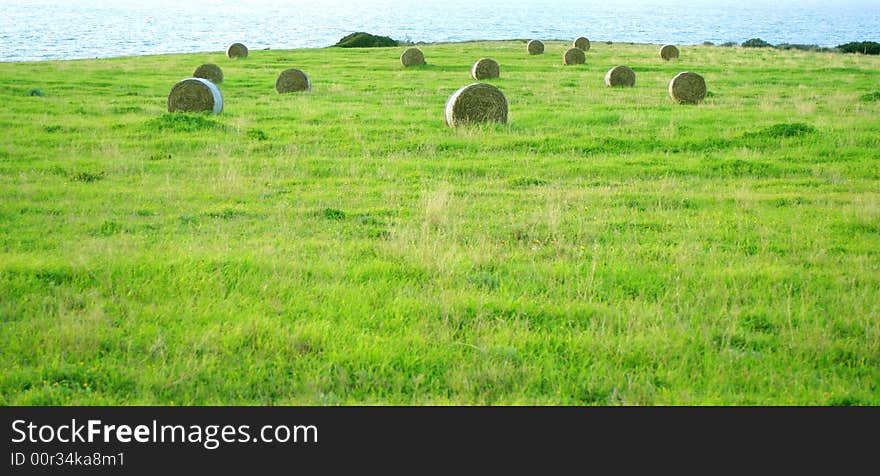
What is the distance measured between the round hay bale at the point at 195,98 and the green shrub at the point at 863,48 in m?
55.7

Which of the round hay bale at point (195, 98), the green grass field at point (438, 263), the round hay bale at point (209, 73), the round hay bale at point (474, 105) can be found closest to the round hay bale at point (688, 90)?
the green grass field at point (438, 263)

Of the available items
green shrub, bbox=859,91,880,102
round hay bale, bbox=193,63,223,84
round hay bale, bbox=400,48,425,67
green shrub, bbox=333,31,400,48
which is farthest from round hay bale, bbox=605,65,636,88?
green shrub, bbox=333,31,400,48

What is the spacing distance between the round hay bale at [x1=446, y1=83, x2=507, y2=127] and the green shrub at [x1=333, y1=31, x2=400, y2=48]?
2014 inches

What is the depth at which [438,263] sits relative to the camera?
862cm

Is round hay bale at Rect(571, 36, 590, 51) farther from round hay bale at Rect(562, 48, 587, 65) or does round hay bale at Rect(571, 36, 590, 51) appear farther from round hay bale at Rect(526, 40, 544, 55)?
round hay bale at Rect(562, 48, 587, 65)

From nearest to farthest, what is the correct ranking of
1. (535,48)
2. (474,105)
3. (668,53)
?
(474,105) < (668,53) < (535,48)

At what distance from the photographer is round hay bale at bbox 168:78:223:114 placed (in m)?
22.8

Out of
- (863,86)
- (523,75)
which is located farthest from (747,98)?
(523,75)

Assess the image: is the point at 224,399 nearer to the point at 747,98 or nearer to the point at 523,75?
the point at 747,98

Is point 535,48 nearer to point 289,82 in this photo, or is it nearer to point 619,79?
point 619,79

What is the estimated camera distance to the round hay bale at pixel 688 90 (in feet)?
87.8

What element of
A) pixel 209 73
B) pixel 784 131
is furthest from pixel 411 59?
pixel 784 131

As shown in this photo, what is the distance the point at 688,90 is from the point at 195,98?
16.5 meters

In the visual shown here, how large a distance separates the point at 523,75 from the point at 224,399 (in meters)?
34.5
